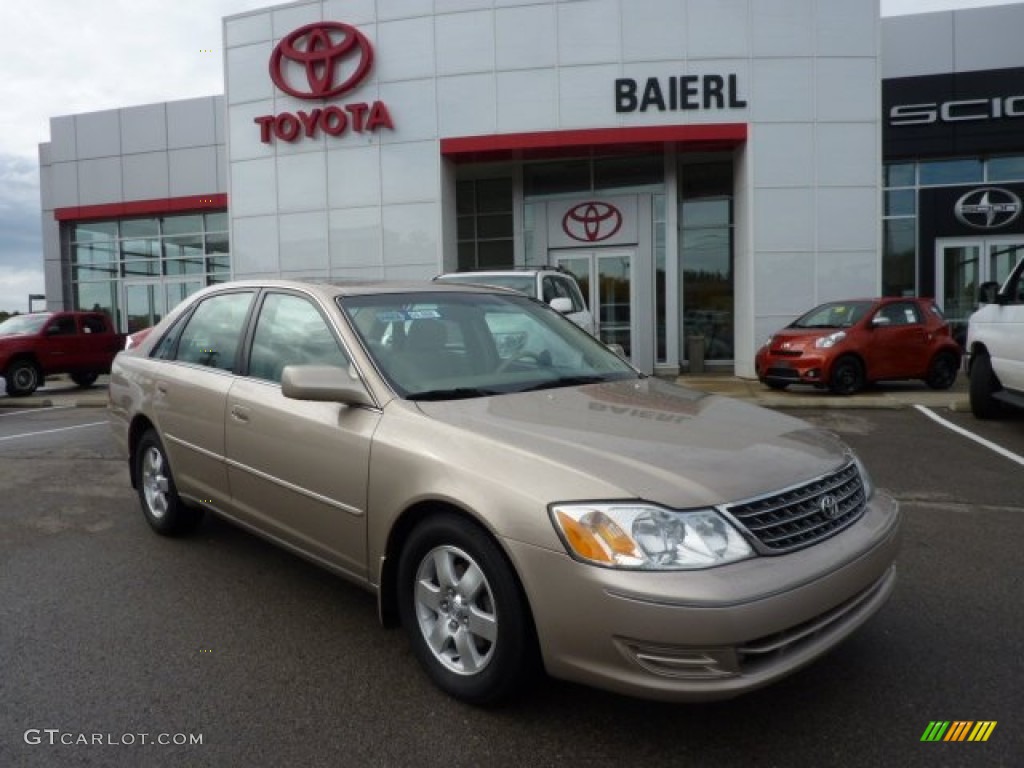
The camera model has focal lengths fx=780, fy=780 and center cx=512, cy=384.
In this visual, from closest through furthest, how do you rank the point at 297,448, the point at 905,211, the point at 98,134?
the point at 297,448
the point at 905,211
the point at 98,134

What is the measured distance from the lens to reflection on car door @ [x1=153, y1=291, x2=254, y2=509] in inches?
161

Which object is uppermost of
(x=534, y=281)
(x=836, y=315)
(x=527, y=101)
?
(x=527, y=101)

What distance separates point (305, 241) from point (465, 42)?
531 cm

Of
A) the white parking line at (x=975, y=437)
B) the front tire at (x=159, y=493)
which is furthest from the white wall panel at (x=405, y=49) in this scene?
the front tire at (x=159, y=493)

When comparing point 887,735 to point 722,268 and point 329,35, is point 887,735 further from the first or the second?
point 329,35

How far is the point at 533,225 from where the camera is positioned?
1786cm

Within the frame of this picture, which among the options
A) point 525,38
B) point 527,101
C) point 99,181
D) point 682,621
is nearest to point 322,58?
point 525,38

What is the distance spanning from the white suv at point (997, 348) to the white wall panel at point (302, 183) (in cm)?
1254

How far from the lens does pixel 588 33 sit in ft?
49.8

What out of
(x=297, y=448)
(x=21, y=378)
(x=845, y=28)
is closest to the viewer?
(x=297, y=448)

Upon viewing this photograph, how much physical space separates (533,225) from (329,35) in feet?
19.3

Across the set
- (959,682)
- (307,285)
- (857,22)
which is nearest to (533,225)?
(857,22)

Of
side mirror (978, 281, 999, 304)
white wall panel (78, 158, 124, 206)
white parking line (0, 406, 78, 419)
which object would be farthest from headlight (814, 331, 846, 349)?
white wall panel (78, 158, 124, 206)

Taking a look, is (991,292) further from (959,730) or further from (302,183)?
(302,183)
